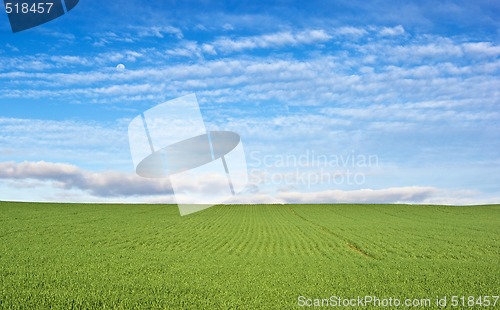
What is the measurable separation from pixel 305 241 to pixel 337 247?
3537 millimetres

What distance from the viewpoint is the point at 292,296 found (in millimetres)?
14969

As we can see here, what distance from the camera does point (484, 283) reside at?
18.2 metres

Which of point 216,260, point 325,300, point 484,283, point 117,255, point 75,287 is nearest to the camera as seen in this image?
point 325,300

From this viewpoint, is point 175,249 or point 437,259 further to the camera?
point 175,249

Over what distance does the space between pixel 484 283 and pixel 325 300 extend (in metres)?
7.91

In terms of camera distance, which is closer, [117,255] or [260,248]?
[117,255]

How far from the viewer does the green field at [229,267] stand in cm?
1488

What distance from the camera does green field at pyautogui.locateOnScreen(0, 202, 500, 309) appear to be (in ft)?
48.8

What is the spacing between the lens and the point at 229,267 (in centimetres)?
2091

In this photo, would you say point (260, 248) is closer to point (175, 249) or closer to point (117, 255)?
point (175, 249)

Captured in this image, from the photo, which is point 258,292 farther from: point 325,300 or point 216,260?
point 216,260

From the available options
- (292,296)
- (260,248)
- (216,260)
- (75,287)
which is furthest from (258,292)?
(260,248)

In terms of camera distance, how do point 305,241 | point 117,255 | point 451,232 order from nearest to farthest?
point 117,255, point 305,241, point 451,232

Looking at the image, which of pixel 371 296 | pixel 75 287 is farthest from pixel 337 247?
pixel 75 287
